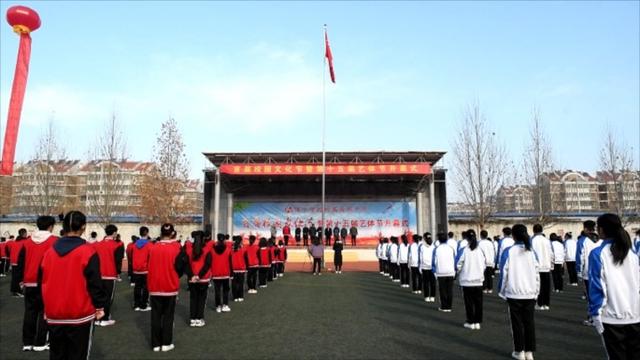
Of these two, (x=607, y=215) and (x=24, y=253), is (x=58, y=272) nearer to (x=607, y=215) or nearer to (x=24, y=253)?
(x=24, y=253)

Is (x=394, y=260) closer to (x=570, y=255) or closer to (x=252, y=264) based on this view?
(x=570, y=255)

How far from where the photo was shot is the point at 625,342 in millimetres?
3656

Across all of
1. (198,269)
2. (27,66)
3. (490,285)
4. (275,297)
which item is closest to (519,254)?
(198,269)

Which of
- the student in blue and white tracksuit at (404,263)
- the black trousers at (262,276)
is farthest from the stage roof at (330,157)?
the black trousers at (262,276)

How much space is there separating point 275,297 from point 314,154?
647 inches

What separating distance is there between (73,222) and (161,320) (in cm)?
273

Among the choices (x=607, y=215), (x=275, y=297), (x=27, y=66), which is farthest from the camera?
(x=27, y=66)

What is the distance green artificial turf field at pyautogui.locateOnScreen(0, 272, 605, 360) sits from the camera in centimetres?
579

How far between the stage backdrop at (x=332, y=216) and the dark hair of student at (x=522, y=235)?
2512cm

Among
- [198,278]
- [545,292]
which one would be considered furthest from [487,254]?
[198,278]

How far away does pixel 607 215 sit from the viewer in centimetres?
395

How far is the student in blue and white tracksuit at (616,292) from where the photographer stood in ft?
12.0

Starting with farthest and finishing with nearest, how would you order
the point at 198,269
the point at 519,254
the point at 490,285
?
the point at 490,285
the point at 198,269
the point at 519,254

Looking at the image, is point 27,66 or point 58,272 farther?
point 27,66
